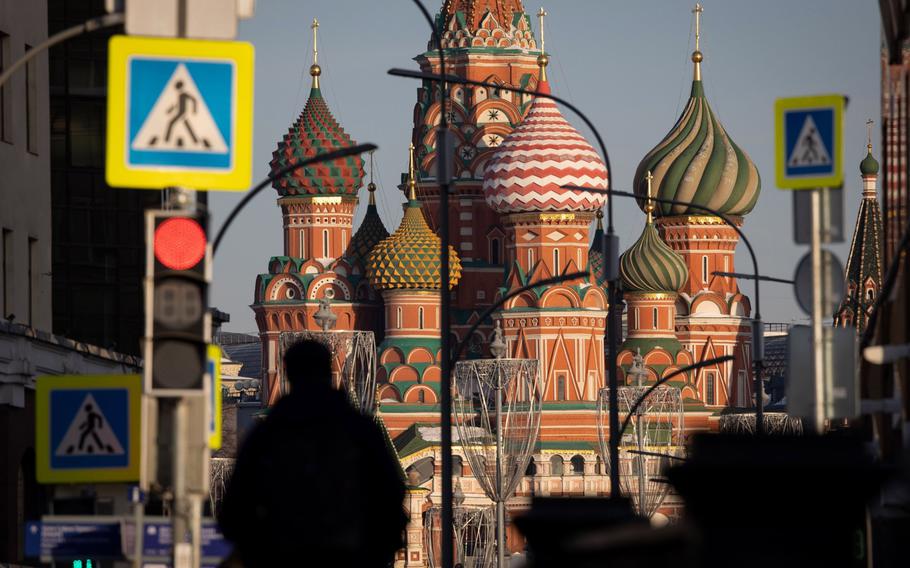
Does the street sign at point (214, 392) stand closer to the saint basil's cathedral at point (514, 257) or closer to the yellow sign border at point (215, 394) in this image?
the yellow sign border at point (215, 394)

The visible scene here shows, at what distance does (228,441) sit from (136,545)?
69.8 meters

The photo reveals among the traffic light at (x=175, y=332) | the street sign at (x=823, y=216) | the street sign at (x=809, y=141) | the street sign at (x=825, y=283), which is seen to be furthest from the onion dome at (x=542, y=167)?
the traffic light at (x=175, y=332)

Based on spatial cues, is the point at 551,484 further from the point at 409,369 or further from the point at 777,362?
the point at 777,362

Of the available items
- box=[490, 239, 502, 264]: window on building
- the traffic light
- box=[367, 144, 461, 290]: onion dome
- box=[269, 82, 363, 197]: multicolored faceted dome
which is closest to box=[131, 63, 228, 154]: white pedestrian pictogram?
the traffic light

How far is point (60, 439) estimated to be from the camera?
15.0m

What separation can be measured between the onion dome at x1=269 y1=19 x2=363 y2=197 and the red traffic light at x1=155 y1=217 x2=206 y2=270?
94.7 metres

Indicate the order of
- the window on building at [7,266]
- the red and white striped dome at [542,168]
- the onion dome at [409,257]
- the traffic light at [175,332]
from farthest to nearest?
the onion dome at [409,257] → the red and white striped dome at [542,168] → the window on building at [7,266] → the traffic light at [175,332]

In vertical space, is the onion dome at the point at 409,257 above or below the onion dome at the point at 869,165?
below

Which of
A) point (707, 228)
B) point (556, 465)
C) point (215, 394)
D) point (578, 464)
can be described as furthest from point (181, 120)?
point (707, 228)

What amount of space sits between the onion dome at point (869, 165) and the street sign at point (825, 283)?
87958mm

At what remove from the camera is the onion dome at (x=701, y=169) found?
110 meters

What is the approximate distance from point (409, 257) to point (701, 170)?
14.3 m

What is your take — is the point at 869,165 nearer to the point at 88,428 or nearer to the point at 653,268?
the point at 653,268

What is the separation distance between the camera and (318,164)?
10806cm
